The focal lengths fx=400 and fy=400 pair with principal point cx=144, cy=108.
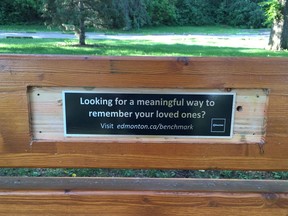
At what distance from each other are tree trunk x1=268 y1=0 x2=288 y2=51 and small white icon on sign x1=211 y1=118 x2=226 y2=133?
14.9m

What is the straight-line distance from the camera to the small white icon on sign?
1446mm

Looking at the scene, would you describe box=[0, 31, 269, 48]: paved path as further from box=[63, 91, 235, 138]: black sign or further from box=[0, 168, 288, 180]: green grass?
box=[63, 91, 235, 138]: black sign

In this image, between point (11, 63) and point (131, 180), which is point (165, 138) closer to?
point (131, 180)

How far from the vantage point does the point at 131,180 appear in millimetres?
1545

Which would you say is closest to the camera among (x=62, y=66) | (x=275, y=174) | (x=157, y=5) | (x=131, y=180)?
(x=62, y=66)

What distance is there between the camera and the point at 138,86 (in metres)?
1.42

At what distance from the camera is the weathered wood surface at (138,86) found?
4.63 ft

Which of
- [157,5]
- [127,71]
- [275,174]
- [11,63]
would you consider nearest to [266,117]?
[127,71]

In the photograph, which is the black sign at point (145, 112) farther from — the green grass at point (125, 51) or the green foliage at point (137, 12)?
the green foliage at point (137, 12)

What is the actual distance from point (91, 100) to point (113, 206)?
0.41 metres

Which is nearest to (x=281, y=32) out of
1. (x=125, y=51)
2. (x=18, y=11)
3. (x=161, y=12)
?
(x=125, y=51)

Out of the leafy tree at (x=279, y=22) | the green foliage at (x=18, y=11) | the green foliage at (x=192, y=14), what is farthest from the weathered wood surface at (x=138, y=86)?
the green foliage at (x=192, y=14)

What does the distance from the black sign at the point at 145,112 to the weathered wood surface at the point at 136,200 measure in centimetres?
22

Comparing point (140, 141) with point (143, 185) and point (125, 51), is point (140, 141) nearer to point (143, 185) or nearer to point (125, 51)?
point (143, 185)
